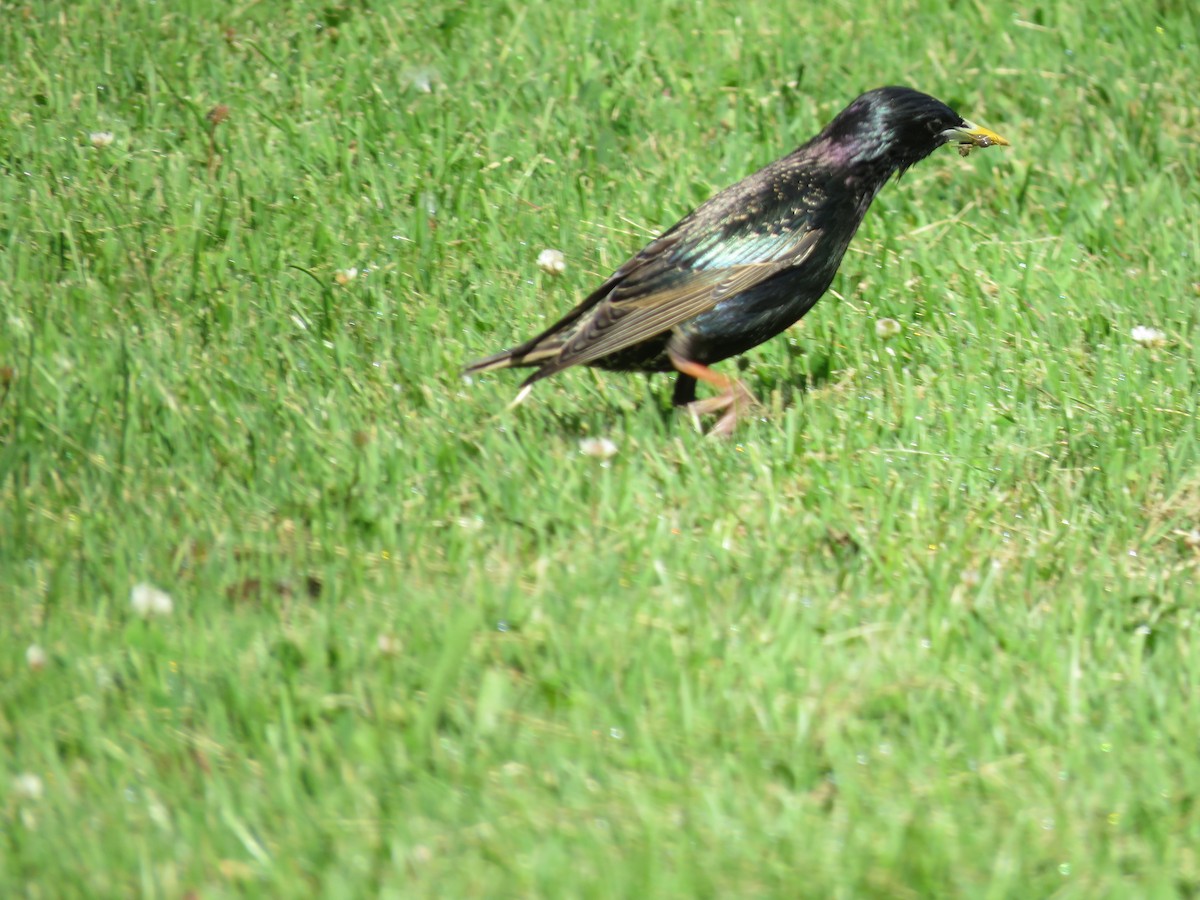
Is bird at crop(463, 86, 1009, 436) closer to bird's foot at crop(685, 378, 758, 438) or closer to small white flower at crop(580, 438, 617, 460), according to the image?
bird's foot at crop(685, 378, 758, 438)

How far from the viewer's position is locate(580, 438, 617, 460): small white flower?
A: 15.2ft

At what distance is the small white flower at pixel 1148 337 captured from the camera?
5.57 meters

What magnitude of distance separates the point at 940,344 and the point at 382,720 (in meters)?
2.93

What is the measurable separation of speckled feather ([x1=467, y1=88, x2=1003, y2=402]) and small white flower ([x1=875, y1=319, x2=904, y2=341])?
17.9 inches

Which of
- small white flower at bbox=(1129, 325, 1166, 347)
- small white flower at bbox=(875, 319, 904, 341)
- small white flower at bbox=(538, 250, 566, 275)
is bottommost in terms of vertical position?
small white flower at bbox=(1129, 325, 1166, 347)

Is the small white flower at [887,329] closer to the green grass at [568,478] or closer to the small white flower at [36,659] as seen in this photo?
the green grass at [568,478]

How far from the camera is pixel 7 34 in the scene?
293 inches

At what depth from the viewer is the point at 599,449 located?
465 centimetres

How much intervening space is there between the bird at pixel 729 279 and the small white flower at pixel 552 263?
72 cm

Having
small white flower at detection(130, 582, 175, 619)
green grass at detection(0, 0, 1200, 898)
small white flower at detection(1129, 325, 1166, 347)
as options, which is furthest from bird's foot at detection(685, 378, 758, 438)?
small white flower at detection(130, 582, 175, 619)

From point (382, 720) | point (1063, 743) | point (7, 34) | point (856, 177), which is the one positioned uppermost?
point (7, 34)

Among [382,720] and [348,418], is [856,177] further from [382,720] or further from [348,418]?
[382,720]

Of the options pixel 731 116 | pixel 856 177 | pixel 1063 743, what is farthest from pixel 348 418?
pixel 731 116

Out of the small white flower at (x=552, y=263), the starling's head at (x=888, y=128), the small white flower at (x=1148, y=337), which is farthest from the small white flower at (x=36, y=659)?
the small white flower at (x=1148, y=337)
